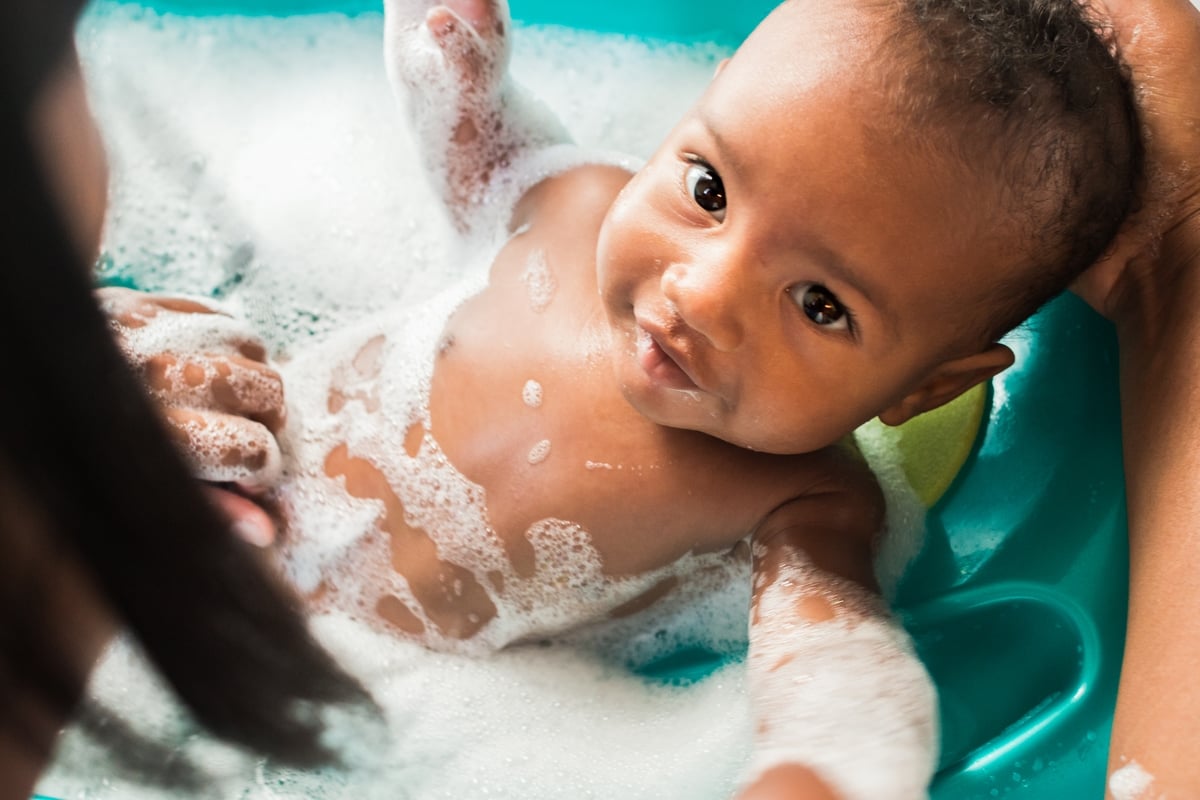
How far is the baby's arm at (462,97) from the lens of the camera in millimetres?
1241

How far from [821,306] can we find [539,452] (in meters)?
0.38

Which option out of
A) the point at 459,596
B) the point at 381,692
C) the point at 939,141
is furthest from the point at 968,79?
the point at 381,692

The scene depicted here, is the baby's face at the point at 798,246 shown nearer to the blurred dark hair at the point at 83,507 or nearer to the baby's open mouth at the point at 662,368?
the baby's open mouth at the point at 662,368

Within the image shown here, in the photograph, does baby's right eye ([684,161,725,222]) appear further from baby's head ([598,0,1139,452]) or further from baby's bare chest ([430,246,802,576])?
baby's bare chest ([430,246,802,576])

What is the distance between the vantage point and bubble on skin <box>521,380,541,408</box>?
107cm

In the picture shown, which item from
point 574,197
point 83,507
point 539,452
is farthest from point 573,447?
point 83,507

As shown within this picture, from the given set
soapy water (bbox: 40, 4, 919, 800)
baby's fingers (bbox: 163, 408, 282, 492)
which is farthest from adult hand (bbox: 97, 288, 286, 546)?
soapy water (bbox: 40, 4, 919, 800)

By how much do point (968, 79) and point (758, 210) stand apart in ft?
0.58

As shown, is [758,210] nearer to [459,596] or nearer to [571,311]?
[571,311]

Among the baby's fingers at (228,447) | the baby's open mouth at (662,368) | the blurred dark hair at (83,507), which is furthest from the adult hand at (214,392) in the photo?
the baby's open mouth at (662,368)

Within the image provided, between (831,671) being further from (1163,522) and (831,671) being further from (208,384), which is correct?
(208,384)

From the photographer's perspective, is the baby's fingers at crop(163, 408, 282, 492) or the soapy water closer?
the baby's fingers at crop(163, 408, 282, 492)

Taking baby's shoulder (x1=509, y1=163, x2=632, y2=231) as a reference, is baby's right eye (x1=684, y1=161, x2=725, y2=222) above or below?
above

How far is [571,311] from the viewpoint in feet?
3.54
